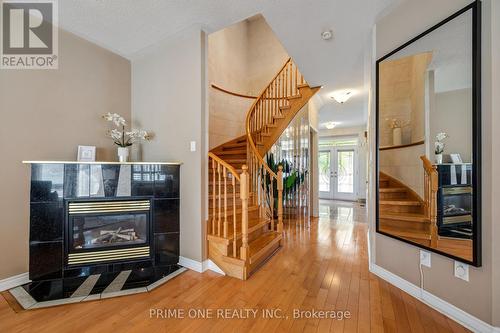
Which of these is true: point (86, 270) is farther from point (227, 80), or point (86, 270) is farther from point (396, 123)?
point (227, 80)

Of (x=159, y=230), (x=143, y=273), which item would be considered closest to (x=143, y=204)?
(x=159, y=230)

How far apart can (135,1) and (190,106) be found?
104 centimetres

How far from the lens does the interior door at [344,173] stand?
7777mm

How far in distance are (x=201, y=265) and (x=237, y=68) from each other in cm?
462

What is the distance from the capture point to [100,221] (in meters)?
2.20

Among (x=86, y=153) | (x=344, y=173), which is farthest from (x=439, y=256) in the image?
(x=344, y=173)

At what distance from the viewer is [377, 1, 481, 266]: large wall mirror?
1.41 meters

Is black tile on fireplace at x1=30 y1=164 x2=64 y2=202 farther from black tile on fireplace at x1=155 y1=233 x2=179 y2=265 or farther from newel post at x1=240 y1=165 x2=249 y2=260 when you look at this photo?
newel post at x1=240 y1=165 x2=249 y2=260

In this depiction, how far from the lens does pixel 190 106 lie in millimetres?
2357

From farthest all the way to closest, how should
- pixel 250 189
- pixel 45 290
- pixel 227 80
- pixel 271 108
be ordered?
pixel 227 80
pixel 271 108
pixel 250 189
pixel 45 290

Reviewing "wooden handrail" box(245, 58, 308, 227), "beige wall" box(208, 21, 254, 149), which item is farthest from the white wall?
"wooden handrail" box(245, 58, 308, 227)

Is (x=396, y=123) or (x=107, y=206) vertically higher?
(x=396, y=123)

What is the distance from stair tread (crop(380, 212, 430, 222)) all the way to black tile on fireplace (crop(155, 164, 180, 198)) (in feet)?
7.29

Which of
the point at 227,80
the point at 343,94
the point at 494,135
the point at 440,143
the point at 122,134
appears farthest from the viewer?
the point at 227,80
